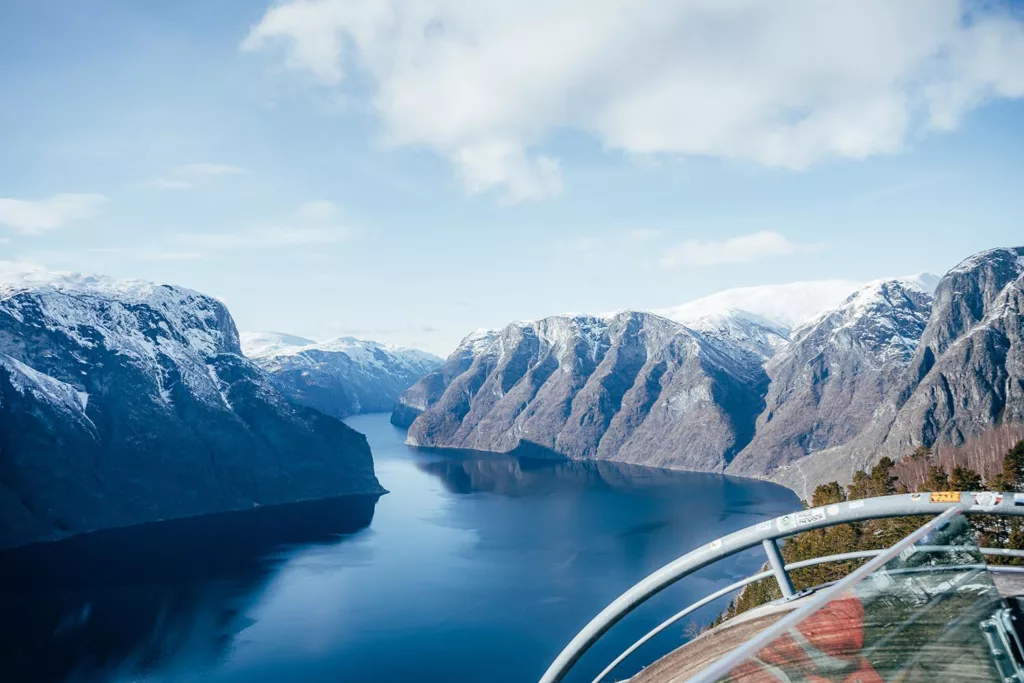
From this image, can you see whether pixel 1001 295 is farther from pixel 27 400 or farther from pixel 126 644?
pixel 27 400

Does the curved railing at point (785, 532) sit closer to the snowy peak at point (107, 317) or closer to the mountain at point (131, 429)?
the mountain at point (131, 429)

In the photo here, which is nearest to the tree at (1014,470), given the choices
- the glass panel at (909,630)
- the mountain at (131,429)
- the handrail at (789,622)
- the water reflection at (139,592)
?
the glass panel at (909,630)

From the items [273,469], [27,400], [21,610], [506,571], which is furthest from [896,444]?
[27,400]

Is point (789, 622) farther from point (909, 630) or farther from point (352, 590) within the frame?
point (352, 590)

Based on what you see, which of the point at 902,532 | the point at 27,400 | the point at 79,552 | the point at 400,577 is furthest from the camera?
the point at 27,400

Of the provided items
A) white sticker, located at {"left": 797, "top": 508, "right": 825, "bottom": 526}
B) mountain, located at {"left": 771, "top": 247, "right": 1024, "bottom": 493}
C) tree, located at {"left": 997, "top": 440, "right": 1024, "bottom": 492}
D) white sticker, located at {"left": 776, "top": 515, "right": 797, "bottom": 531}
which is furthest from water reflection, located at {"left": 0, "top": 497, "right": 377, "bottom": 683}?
mountain, located at {"left": 771, "top": 247, "right": 1024, "bottom": 493}

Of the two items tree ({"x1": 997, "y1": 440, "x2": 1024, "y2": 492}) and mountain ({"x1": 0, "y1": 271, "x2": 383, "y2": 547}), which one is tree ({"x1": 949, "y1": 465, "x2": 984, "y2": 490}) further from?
mountain ({"x1": 0, "y1": 271, "x2": 383, "y2": 547})
